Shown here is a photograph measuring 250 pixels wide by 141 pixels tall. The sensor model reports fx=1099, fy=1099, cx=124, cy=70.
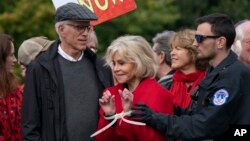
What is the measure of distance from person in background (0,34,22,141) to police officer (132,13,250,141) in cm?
138

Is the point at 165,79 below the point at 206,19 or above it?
below

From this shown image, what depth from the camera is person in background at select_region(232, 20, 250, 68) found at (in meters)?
10.2

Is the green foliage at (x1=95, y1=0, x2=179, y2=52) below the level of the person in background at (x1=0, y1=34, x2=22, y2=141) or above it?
below

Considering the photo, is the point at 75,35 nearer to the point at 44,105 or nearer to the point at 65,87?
the point at 65,87

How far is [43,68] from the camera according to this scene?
853 centimetres

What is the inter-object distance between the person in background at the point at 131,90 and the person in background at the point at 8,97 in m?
0.90

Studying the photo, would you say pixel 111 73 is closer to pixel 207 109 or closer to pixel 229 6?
pixel 207 109

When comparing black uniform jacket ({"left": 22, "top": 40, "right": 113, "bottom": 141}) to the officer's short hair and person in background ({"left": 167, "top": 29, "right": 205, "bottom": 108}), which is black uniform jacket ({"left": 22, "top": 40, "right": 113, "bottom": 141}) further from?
person in background ({"left": 167, "top": 29, "right": 205, "bottom": 108})

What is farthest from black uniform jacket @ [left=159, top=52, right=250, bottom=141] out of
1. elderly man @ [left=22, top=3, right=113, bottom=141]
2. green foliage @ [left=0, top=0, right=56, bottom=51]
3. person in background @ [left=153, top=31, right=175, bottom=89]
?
green foliage @ [left=0, top=0, right=56, bottom=51]

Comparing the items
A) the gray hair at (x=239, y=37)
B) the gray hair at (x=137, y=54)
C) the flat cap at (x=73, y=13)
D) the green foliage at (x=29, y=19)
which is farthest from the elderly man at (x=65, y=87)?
the green foliage at (x=29, y=19)

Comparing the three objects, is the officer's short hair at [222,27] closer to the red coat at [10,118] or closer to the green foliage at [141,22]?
the red coat at [10,118]

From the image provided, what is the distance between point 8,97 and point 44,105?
568mm

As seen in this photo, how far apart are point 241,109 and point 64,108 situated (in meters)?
1.45

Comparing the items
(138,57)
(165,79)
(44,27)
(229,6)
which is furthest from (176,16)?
(138,57)
